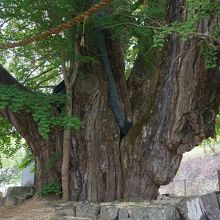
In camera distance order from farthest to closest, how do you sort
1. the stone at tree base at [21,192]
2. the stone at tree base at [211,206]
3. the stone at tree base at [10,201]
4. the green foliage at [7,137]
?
1. the green foliage at [7,137]
2. the stone at tree base at [21,192]
3. the stone at tree base at [10,201]
4. the stone at tree base at [211,206]

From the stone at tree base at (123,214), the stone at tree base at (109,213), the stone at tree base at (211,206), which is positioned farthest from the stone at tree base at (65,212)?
the stone at tree base at (211,206)

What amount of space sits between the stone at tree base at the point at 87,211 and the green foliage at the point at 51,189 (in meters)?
0.59

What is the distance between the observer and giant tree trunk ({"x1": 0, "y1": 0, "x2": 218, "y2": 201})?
4270 mm

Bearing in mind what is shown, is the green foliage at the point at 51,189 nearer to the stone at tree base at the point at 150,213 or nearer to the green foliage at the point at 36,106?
the green foliage at the point at 36,106

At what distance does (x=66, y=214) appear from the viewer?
417 cm

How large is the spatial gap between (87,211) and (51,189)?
30.3 inches

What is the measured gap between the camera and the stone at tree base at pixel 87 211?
4168mm

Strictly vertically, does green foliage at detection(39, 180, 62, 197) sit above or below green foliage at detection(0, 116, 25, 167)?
below

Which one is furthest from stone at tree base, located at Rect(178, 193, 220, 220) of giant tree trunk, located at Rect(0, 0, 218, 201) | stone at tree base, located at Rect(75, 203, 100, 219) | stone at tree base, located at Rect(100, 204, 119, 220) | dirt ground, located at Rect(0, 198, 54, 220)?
dirt ground, located at Rect(0, 198, 54, 220)

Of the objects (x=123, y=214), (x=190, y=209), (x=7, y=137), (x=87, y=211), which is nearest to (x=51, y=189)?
(x=87, y=211)

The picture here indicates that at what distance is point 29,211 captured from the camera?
4.34m

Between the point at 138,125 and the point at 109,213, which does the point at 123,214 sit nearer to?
the point at 109,213

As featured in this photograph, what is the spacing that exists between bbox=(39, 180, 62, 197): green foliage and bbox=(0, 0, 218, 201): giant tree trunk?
125mm

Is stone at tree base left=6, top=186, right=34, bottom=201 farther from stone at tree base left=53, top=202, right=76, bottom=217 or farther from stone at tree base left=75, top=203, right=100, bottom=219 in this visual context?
stone at tree base left=75, top=203, right=100, bottom=219
